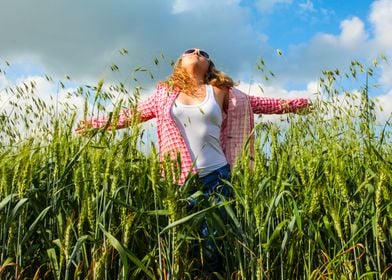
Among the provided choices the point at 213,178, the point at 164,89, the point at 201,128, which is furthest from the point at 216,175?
the point at 164,89

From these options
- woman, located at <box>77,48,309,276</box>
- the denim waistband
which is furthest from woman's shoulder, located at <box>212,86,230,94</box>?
the denim waistband

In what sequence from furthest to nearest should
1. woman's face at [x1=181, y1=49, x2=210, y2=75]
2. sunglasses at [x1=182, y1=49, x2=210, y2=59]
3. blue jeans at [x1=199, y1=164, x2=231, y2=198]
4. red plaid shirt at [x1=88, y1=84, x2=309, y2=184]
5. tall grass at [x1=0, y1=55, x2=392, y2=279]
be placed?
sunglasses at [x1=182, y1=49, x2=210, y2=59], woman's face at [x1=181, y1=49, x2=210, y2=75], red plaid shirt at [x1=88, y1=84, x2=309, y2=184], blue jeans at [x1=199, y1=164, x2=231, y2=198], tall grass at [x1=0, y1=55, x2=392, y2=279]

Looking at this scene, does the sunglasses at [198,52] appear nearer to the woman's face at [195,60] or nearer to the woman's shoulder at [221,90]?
the woman's face at [195,60]

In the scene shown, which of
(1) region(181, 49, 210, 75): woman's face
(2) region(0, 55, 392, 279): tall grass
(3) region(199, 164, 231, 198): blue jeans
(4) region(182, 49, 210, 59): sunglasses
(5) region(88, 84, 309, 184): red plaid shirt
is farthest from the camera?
(4) region(182, 49, 210, 59): sunglasses

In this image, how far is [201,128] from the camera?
251cm

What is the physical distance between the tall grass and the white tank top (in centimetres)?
54

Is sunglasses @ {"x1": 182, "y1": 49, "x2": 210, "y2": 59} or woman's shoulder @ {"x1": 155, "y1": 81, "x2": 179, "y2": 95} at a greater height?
sunglasses @ {"x1": 182, "y1": 49, "x2": 210, "y2": 59}

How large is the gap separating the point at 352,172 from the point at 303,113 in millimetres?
584

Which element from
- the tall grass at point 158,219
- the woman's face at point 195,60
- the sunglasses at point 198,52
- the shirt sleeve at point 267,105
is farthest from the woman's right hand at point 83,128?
the shirt sleeve at point 267,105

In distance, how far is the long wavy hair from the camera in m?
2.63

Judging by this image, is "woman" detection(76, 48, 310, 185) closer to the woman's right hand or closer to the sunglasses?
the sunglasses

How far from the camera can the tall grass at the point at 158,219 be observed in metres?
1.54

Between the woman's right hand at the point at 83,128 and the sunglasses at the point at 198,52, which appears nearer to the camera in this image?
the woman's right hand at the point at 83,128

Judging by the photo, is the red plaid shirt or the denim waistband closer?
the denim waistband
